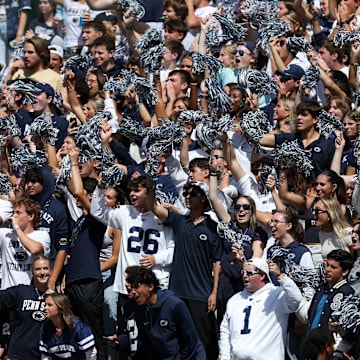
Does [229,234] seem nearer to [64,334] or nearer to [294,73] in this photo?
[64,334]

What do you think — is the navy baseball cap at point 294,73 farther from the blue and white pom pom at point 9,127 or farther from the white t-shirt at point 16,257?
the white t-shirt at point 16,257

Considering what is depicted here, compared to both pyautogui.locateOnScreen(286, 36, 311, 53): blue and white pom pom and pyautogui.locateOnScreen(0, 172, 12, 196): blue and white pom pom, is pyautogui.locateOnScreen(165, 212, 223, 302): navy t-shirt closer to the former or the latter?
pyautogui.locateOnScreen(0, 172, 12, 196): blue and white pom pom

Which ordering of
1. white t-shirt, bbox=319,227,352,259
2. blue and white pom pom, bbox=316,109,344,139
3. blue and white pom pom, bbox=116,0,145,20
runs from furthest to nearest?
blue and white pom pom, bbox=116,0,145,20 < blue and white pom pom, bbox=316,109,344,139 < white t-shirt, bbox=319,227,352,259

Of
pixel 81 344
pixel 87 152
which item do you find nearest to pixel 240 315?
pixel 81 344

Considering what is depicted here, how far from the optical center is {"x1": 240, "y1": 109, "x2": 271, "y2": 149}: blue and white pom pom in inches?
498

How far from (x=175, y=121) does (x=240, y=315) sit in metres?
2.76

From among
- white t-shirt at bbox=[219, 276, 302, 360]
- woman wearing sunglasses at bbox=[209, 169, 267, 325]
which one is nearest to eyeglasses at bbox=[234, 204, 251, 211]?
woman wearing sunglasses at bbox=[209, 169, 267, 325]

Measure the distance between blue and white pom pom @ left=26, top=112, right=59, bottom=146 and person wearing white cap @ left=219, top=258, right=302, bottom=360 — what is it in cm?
304

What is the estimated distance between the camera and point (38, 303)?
476 inches

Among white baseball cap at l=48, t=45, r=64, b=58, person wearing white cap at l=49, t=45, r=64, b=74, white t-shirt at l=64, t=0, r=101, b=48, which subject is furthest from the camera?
white t-shirt at l=64, t=0, r=101, b=48

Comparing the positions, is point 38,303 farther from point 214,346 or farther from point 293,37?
point 293,37

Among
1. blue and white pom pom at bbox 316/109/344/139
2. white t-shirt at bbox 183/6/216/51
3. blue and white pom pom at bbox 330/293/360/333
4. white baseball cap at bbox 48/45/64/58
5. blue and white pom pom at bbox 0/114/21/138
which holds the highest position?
blue and white pom pom at bbox 330/293/360/333

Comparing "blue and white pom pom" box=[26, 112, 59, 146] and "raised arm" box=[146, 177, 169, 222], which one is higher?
"raised arm" box=[146, 177, 169, 222]

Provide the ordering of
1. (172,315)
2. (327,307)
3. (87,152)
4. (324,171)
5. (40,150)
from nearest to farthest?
(327,307), (172,315), (324,171), (87,152), (40,150)
